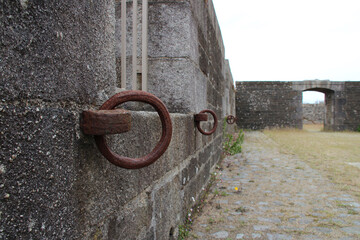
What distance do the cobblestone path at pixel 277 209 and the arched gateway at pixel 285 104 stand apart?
14339 millimetres

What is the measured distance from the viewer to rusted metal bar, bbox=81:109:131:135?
90 centimetres

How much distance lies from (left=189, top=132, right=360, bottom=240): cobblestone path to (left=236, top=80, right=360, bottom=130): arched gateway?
14.3m

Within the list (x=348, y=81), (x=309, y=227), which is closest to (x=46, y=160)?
(x=309, y=227)

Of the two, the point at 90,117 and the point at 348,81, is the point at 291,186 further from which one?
the point at 348,81

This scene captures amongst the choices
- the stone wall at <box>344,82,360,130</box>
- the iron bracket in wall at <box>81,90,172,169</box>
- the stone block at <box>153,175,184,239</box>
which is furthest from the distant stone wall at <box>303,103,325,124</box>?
the iron bracket in wall at <box>81,90,172,169</box>

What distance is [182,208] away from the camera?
2.41 meters

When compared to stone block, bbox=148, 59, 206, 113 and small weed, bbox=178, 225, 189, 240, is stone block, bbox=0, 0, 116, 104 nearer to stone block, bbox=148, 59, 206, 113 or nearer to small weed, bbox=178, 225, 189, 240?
stone block, bbox=148, 59, 206, 113

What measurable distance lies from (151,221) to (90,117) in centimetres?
93

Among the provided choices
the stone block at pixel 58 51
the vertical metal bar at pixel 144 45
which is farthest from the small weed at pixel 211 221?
the stone block at pixel 58 51

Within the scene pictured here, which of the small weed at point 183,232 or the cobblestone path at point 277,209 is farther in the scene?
the cobblestone path at point 277,209

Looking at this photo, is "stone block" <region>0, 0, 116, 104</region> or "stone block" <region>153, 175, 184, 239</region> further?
"stone block" <region>153, 175, 184, 239</region>

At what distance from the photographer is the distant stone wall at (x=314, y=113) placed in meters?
28.5

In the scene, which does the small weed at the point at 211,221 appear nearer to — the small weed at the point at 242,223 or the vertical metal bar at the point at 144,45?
the small weed at the point at 242,223

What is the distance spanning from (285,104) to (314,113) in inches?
446
